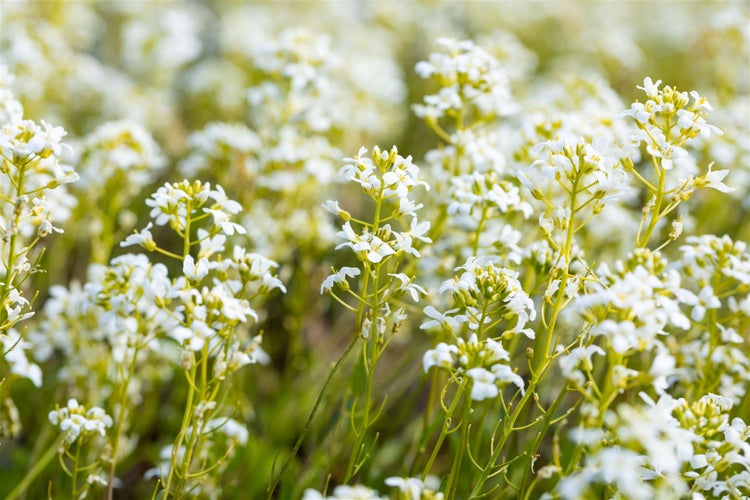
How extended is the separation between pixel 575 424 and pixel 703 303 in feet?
4.39

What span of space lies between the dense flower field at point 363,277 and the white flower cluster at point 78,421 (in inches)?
0.6

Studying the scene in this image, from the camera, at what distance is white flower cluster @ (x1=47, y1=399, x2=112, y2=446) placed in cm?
321

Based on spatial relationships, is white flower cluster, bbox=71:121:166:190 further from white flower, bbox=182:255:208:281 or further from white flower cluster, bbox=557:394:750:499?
white flower cluster, bbox=557:394:750:499

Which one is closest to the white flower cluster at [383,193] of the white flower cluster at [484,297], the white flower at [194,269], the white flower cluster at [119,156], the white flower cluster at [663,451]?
the white flower cluster at [484,297]

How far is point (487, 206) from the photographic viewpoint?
386cm

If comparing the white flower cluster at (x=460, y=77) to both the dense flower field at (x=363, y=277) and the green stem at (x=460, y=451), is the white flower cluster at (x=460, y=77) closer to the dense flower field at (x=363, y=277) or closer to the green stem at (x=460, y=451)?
the dense flower field at (x=363, y=277)

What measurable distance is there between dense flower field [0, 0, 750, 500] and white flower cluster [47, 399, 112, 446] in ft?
0.05

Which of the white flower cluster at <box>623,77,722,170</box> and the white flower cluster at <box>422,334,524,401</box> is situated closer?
the white flower cluster at <box>422,334,524,401</box>

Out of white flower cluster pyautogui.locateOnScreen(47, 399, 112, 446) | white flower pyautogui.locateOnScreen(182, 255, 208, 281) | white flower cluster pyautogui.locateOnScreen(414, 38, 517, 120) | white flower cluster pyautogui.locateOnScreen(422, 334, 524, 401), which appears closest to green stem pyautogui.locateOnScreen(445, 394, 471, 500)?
white flower cluster pyautogui.locateOnScreen(422, 334, 524, 401)

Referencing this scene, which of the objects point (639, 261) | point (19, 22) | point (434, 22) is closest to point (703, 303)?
point (639, 261)

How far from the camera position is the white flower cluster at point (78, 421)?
3.21m

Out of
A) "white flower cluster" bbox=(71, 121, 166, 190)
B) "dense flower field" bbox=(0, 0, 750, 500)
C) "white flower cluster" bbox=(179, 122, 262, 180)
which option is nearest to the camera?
"dense flower field" bbox=(0, 0, 750, 500)

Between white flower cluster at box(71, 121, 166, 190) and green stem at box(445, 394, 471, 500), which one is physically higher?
white flower cluster at box(71, 121, 166, 190)

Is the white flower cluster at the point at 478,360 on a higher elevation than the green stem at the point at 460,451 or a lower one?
higher
